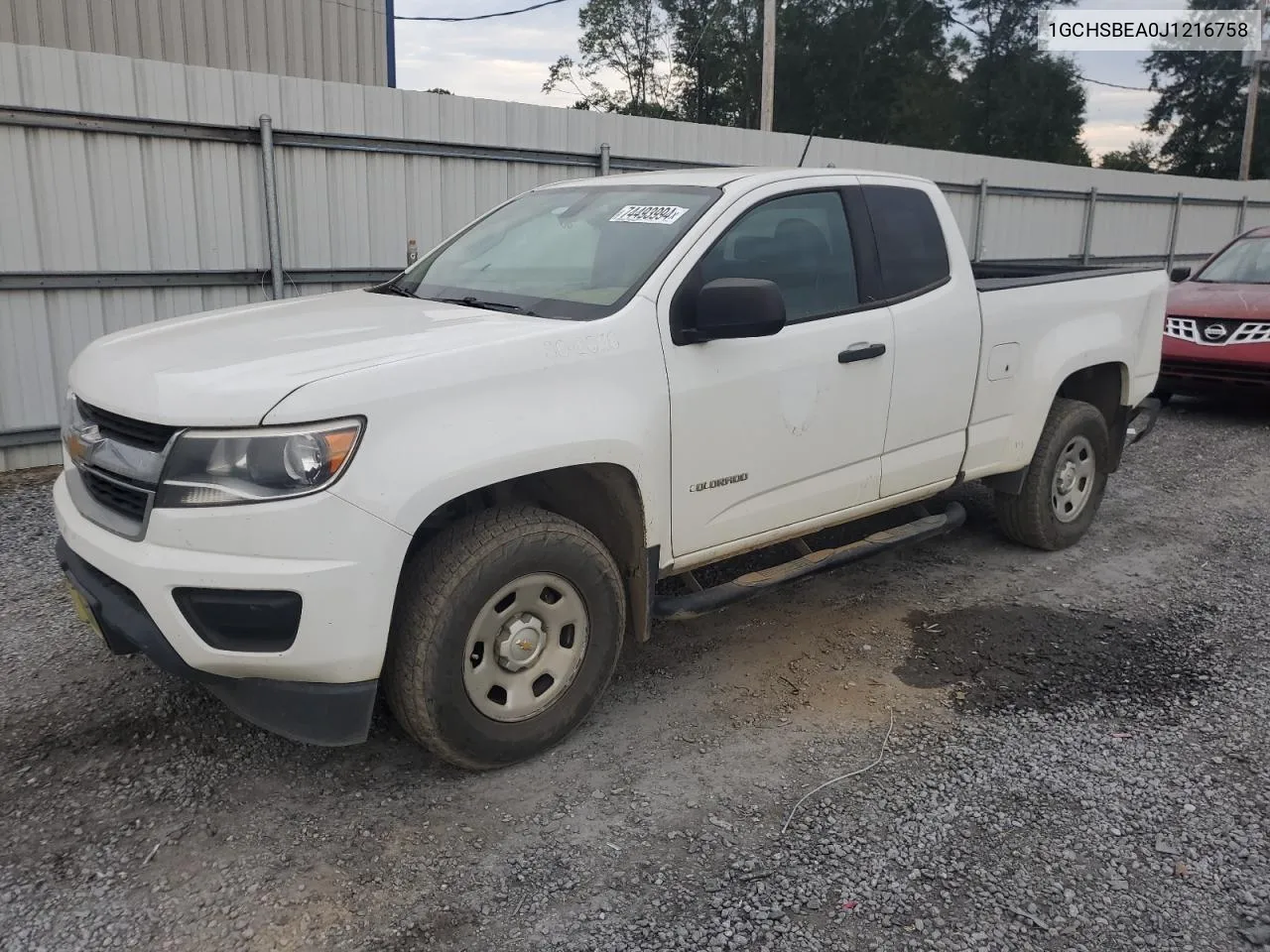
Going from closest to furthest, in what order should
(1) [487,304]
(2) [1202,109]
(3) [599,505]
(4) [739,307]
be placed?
(4) [739,307]
(3) [599,505]
(1) [487,304]
(2) [1202,109]

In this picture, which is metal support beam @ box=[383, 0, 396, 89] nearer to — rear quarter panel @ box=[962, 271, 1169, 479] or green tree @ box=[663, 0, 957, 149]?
rear quarter panel @ box=[962, 271, 1169, 479]

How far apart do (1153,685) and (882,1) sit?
47380 millimetres

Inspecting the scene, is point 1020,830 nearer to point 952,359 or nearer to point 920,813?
point 920,813

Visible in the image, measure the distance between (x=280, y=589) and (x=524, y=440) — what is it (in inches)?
31.8

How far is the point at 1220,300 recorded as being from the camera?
9.39 m

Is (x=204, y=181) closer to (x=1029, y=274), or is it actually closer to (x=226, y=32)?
(x=1029, y=274)

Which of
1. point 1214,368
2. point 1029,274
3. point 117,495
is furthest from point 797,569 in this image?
point 1214,368

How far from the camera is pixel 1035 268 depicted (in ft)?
19.3

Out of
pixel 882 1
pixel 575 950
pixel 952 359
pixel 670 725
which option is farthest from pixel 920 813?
pixel 882 1

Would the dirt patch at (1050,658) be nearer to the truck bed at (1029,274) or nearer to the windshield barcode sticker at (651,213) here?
the truck bed at (1029,274)

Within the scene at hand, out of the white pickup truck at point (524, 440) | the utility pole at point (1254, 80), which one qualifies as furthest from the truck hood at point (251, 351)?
the utility pole at point (1254, 80)

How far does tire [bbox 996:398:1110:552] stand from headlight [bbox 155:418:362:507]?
3.83 metres

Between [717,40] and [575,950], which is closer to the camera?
[575,950]

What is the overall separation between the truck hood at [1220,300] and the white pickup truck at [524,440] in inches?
213
